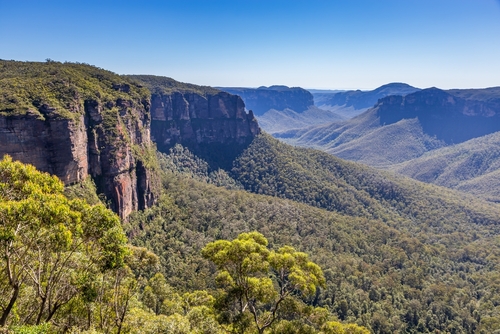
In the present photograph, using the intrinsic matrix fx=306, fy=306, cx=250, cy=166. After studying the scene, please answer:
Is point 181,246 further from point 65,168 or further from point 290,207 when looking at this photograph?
point 290,207

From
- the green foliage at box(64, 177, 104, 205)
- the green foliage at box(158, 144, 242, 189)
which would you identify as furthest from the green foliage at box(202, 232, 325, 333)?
the green foliage at box(158, 144, 242, 189)

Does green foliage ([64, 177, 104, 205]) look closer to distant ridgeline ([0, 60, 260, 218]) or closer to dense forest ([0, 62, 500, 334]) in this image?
dense forest ([0, 62, 500, 334])

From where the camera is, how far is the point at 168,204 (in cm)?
7206

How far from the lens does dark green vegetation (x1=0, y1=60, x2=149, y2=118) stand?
145ft

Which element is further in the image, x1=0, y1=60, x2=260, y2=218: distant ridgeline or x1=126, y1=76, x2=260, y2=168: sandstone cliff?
x1=126, y1=76, x2=260, y2=168: sandstone cliff

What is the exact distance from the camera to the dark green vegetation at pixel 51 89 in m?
44.2

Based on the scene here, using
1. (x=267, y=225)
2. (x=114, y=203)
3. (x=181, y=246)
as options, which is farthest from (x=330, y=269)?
(x=114, y=203)

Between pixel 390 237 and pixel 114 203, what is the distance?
72.5m

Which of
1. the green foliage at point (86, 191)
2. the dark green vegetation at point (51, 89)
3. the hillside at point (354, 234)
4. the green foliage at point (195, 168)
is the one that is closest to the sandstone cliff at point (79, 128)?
the dark green vegetation at point (51, 89)

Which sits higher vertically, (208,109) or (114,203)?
(208,109)

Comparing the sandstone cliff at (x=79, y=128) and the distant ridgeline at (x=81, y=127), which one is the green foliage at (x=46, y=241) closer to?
the sandstone cliff at (x=79, y=128)

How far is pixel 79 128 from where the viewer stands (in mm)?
50469

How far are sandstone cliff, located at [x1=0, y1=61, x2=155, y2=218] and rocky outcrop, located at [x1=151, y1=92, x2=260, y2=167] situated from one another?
45.2 metres

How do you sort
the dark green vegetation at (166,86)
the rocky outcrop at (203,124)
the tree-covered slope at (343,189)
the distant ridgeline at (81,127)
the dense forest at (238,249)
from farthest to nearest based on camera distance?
the dark green vegetation at (166,86), the rocky outcrop at (203,124), the tree-covered slope at (343,189), the distant ridgeline at (81,127), the dense forest at (238,249)
